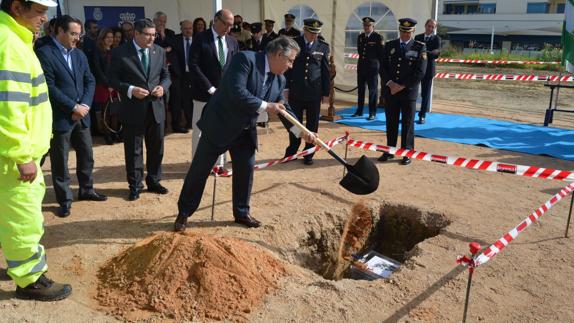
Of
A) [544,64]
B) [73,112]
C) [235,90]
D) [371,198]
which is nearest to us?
[235,90]

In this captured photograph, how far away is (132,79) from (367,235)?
307cm

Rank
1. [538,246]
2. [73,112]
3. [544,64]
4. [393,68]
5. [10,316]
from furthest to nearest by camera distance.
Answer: [544,64]
[393,68]
[73,112]
[538,246]
[10,316]

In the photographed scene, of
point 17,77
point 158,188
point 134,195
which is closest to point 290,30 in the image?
point 158,188

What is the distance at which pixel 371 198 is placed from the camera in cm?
557

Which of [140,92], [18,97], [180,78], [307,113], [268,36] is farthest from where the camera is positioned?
[268,36]

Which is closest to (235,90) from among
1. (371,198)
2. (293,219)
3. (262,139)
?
(293,219)

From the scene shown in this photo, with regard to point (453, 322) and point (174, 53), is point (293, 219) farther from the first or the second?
point (174, 53)

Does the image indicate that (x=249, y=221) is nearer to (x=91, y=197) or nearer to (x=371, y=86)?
(x=91, y=197)

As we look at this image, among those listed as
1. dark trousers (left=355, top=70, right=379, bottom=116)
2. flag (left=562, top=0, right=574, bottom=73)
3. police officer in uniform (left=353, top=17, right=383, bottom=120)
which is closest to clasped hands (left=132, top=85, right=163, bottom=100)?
police officer in uniform (left=353, top=17, right=383, bottom=120)

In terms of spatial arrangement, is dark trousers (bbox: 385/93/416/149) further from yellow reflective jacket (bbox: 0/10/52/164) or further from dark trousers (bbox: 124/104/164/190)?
yellow reflective jacket (bbox: 0/10/52/164)

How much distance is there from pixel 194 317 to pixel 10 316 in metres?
1.23

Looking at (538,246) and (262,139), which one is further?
(262,139)

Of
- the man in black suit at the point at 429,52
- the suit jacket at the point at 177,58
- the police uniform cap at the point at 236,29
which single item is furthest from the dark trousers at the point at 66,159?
the man in black suit at the point at 429,52

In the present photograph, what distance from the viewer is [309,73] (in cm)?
680
